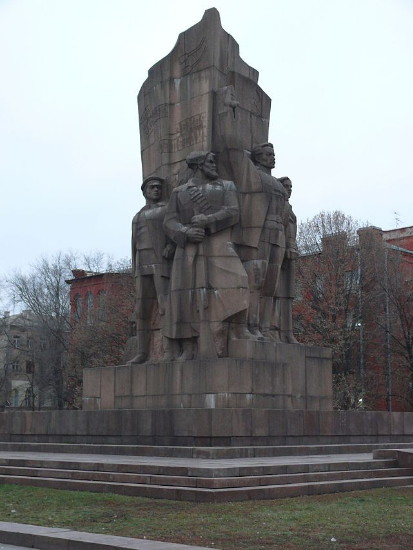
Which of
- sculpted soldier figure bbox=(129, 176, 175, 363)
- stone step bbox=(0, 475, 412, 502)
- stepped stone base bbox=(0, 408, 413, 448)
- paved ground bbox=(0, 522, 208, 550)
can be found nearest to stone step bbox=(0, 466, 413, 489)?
stone step bbox=(0, 475, 412, 502)

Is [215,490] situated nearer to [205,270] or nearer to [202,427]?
[202,427]

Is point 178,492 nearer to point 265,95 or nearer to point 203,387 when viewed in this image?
point 203,387

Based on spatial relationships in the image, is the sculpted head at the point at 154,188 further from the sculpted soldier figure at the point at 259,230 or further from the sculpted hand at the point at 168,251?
the sculpted soldier figure at the point at 259,230

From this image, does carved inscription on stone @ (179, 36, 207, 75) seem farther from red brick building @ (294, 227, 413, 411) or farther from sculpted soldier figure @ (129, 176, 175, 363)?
red brick building @ (294, 227, 413, 411)

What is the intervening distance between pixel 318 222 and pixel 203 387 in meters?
23.9

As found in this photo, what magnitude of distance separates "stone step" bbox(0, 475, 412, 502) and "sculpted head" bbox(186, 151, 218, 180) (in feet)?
24.0

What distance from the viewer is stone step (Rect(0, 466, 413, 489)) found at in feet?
35.4

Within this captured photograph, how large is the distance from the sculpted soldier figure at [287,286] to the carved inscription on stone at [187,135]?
2284mm

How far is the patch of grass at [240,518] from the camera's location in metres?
8.30

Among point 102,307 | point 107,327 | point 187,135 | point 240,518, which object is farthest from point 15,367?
point 240,518

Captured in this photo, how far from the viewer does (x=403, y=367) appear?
38.0m

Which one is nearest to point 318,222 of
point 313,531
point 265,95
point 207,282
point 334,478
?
point 265,95

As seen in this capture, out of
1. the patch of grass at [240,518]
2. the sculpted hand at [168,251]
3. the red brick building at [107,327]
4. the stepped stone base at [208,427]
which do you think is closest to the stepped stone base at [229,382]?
the stepped stone base at [208,427]

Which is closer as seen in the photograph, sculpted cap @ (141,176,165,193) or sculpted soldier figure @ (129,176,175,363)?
sculpted soldier figure @ (129,176,175,363)
